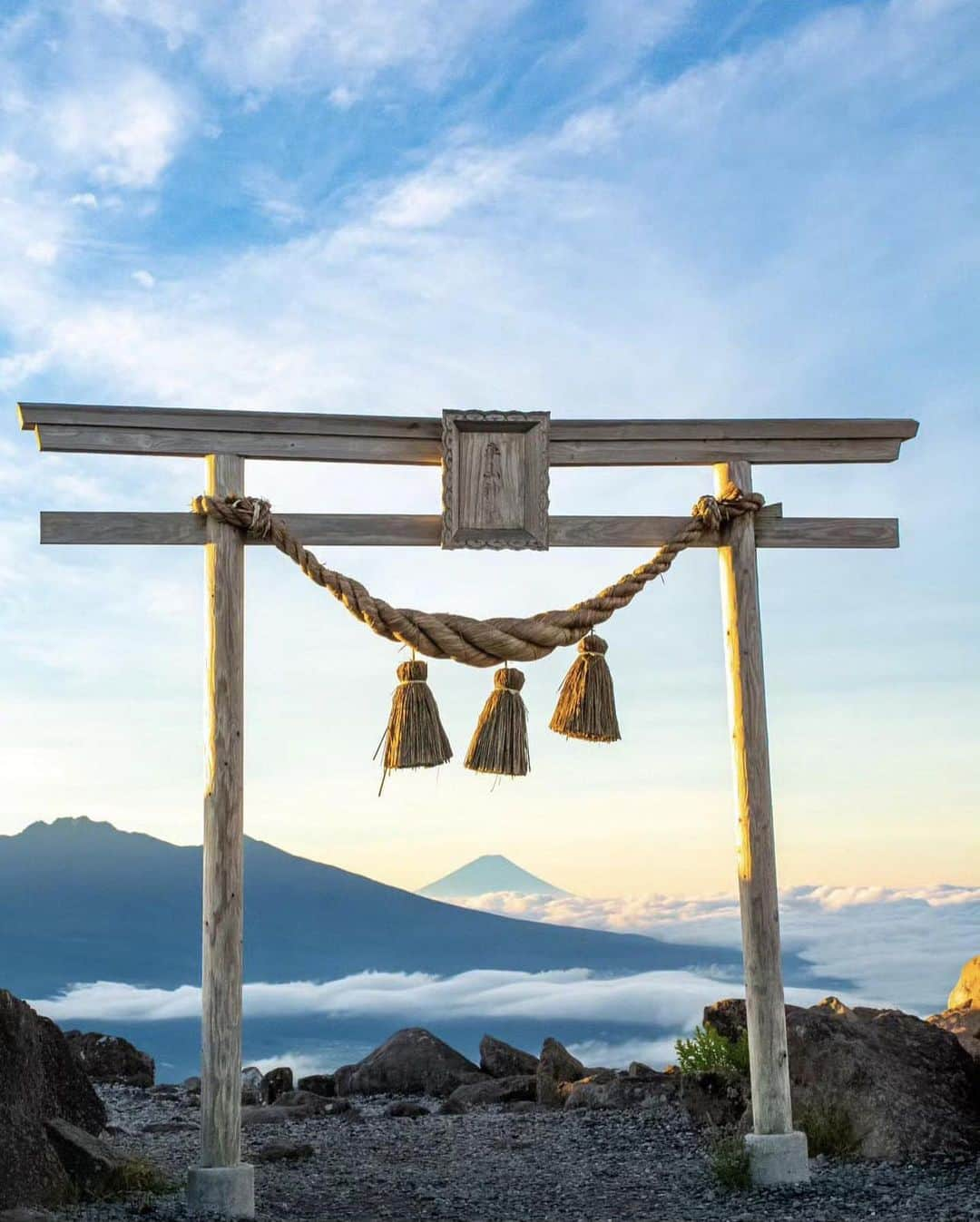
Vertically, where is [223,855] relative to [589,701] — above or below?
below

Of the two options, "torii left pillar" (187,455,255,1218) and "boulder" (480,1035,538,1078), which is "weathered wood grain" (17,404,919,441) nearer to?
"torii left pillar" (187,455,255,1218)

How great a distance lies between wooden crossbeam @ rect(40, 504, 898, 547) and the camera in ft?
21.5

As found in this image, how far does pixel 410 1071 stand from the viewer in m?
9.63

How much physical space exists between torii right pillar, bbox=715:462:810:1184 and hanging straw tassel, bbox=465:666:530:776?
3.72ft

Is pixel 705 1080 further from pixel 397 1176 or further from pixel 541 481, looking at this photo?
pixel 541 481

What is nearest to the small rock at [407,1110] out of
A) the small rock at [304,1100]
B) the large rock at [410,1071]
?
the small rock at [304,1100]

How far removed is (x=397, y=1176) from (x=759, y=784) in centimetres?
275

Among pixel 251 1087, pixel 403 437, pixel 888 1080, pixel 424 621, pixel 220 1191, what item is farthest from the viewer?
pixel 251 1087

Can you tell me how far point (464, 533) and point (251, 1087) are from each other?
532 cm

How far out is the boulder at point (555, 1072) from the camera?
28.8 feet

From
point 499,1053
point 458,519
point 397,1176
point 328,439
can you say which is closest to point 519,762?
point 458,519

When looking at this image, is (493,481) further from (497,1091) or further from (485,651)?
(497,1091)

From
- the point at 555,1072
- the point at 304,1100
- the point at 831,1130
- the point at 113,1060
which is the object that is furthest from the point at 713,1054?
the point at 113,1060

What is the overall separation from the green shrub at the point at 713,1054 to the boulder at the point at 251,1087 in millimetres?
3327
